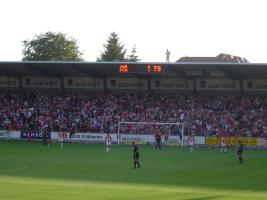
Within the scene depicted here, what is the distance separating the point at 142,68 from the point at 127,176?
26998 millimetres

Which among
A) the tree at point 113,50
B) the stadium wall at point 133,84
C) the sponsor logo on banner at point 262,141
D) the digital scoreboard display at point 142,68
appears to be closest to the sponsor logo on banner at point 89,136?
the digital scoreboard display at point 142,68

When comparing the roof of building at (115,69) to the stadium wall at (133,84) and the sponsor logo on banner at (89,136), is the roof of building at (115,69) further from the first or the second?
the sponsor logo on banner at (89,136)

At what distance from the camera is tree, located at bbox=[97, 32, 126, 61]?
12436 centimetres

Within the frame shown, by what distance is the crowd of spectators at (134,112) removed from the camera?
6088 centimetres

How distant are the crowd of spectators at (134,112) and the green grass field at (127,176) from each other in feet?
35.3

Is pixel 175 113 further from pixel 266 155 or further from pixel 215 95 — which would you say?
pixel 266 155

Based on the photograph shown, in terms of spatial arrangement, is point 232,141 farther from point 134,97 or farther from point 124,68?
point 134,97

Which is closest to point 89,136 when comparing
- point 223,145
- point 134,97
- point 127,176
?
point 134,97

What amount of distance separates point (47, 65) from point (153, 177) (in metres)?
33.7

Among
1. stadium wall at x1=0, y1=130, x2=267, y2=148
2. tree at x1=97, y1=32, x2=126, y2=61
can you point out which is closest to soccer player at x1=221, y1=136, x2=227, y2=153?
stadium wall at x1=0, y1=130, x2=267, y2=148

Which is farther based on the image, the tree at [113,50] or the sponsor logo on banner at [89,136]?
the tree at [113,50]

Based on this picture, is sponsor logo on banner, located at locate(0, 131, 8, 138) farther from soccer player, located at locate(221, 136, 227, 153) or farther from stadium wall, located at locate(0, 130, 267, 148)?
soccer player, located at locate(221, 136, 227, 153)

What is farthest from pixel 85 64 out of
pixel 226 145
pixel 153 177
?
pixel 153 177

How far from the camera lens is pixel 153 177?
106 feet
